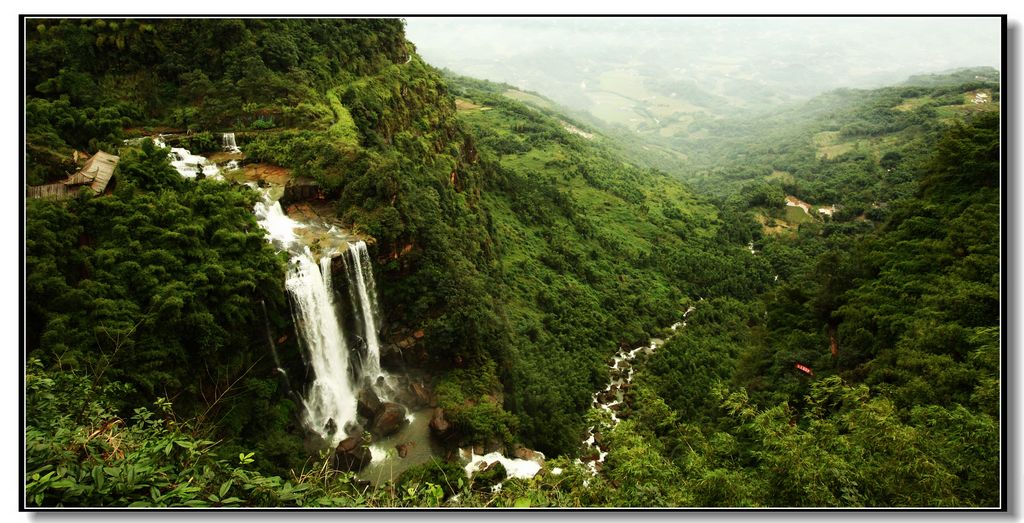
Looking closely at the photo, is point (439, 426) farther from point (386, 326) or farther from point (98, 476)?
point (98, 476)

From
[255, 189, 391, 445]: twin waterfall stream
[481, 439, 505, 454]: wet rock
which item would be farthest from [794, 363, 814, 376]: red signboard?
[255, 189, 391, 445]: twin waterfall stream

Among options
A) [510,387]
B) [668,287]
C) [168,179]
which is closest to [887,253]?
[510,387]

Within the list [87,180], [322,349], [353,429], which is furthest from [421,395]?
[87,180]

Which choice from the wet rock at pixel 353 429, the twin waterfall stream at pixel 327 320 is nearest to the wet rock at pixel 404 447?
the wet rock at pixel 353 429

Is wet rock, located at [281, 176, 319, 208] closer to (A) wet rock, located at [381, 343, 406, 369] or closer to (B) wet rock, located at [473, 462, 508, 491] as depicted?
(A) wet rock, located at [381, 343, 406, 369]

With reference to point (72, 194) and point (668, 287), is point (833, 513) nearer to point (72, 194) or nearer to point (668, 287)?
point (72, 194)

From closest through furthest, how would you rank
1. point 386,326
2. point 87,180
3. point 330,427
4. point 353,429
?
point 87,180 → point 330,427 → point 353,429 → point 386,326
